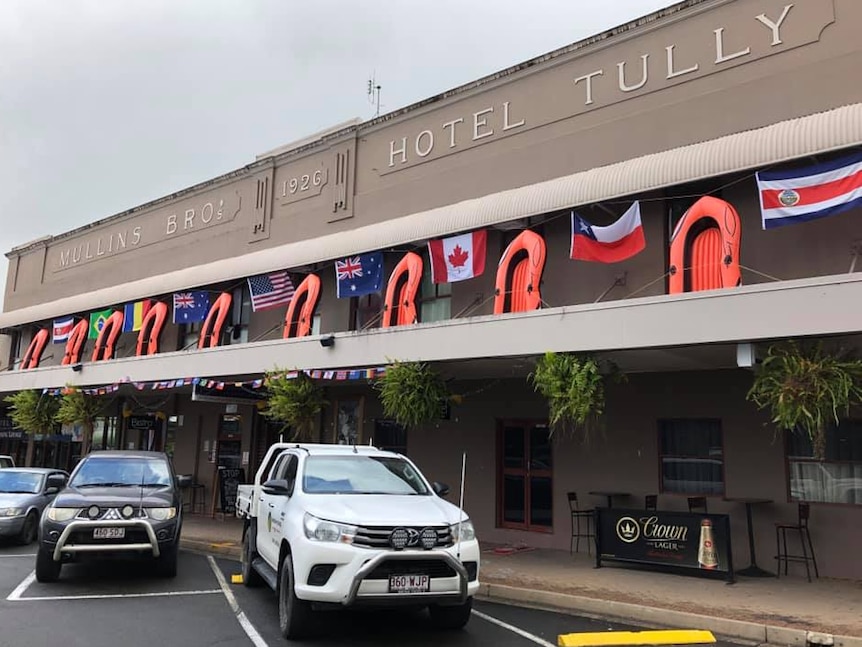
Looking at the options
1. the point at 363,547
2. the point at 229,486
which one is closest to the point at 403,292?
the point at 229,486

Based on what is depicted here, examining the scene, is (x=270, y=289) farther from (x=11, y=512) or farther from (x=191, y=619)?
(x=191, y=619)

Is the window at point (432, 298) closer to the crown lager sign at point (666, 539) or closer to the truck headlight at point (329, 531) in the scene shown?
the crown lager sign at point (666, 539)

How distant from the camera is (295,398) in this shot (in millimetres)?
14594

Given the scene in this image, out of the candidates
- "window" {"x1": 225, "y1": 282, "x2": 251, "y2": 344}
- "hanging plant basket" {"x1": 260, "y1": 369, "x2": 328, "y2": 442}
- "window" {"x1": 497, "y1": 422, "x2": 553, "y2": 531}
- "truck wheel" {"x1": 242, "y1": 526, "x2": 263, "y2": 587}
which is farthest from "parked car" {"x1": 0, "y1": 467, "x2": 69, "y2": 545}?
"window" {"x1": 497, "y1": 422, "x2": 553, "y2": 531}

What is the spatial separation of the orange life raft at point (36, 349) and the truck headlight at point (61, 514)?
1776 cm

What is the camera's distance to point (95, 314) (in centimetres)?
2272

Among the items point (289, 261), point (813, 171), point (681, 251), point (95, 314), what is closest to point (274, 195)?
point (289, 261)

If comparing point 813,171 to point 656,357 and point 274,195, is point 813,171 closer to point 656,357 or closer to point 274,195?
point 656,357

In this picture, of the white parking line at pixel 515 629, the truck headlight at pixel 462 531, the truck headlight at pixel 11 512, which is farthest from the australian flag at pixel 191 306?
the truck headlight at pixel 462 531

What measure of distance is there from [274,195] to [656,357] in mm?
12740

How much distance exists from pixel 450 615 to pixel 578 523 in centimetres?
602

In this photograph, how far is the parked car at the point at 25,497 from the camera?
13109 millimetres

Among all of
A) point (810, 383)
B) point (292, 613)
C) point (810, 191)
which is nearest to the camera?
point (292, 613)

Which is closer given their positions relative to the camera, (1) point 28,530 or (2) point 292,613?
(2) point 292,613
